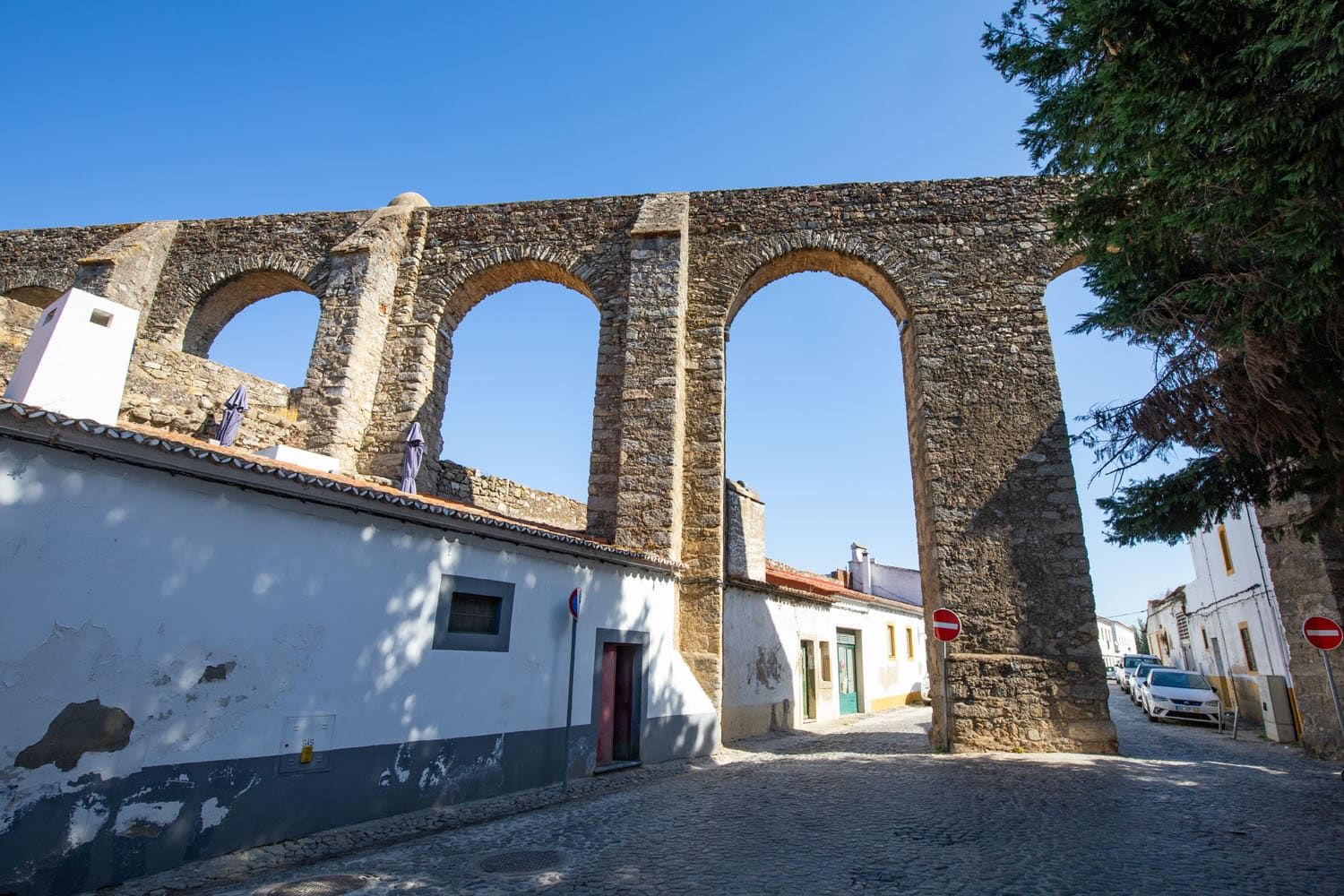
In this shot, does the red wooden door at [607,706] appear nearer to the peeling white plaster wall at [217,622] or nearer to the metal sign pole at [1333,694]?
the peeling white plaster wall at [217,622]

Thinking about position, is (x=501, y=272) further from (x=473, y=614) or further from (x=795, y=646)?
(x=795, y=646)

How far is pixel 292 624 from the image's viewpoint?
471cm

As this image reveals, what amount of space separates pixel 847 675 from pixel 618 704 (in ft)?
35.7

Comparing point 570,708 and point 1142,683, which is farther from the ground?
point 1142,683

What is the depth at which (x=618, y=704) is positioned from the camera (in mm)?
8094

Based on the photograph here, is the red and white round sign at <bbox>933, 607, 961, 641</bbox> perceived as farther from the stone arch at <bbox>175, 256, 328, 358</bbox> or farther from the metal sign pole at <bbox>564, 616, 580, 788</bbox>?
the stone arch at <bbox>175, 256, 328, 358</bbox>

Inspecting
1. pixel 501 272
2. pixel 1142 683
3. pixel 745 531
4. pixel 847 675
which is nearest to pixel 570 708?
pixel 501 272

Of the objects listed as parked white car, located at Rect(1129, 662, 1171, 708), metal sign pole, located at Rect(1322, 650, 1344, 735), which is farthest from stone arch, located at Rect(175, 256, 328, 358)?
parked white car, located at Rect(1129, 662, 1171, 708)

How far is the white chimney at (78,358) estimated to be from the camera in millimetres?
5441

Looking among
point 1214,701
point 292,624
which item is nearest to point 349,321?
point 292,624

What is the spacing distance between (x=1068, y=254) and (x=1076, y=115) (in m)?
6.30

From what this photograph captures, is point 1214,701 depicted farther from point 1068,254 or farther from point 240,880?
point 240,880

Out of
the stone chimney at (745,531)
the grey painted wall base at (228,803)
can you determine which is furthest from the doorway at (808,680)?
the grey painted wall base at (228,803)

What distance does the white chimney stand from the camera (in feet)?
17.9
